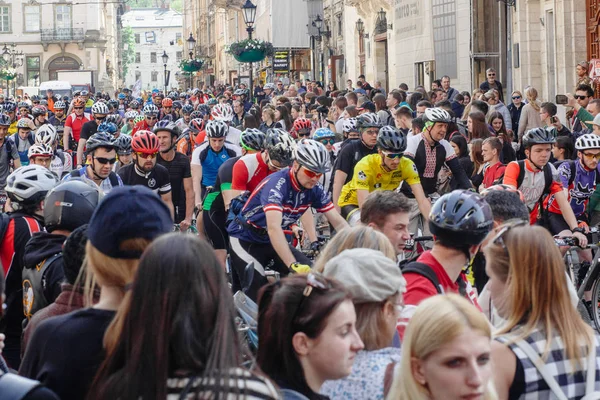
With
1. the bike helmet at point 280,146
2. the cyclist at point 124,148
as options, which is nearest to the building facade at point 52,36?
the cyclist at point 124,148

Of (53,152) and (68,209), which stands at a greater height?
(53,152)

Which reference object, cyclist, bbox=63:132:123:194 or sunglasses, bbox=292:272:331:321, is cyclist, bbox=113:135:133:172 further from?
sunglasses, bbox=292:272:331:321

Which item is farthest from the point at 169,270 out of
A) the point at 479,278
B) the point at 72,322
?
the point at 479,278

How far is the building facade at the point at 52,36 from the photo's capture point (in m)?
108

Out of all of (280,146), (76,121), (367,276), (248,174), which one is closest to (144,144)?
(248,174)

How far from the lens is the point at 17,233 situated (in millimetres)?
6359

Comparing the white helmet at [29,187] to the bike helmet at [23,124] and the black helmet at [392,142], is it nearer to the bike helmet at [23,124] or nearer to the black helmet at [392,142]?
the black helmet at [392,142]

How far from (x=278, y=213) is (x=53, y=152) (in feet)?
23.9

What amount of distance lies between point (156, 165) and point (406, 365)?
7695mm

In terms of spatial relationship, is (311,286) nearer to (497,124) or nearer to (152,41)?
(497,124)

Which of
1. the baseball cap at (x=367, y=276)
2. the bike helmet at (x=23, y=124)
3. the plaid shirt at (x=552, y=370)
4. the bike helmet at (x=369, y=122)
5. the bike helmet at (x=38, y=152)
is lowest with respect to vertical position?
the plaid shirt at (x=552, y=370)

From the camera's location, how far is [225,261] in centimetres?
1126

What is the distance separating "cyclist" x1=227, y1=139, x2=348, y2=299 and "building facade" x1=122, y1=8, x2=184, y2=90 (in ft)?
564

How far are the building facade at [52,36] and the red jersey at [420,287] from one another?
104603mm
